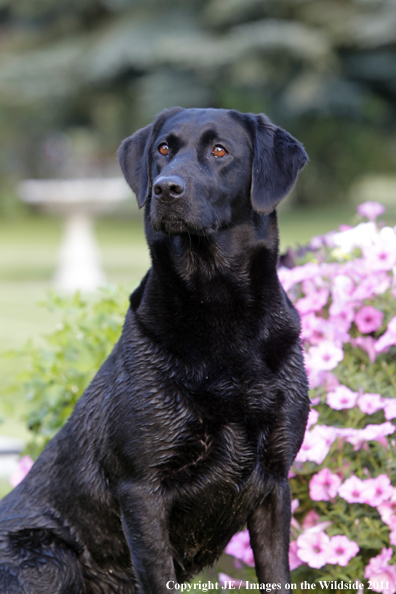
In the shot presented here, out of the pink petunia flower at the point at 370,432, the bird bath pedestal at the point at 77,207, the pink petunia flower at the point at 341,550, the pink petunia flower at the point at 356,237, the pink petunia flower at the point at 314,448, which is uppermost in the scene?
the bird bath pedestal at the point at 77,207

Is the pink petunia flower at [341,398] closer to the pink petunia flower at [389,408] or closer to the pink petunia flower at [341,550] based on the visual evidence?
the pink petunia flower at [389,408]

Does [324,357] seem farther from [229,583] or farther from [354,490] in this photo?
[229,583]

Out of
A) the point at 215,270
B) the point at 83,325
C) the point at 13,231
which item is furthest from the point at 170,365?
the point at 13,231

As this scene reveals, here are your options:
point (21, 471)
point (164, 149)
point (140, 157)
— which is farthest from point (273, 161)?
point (21, 471)

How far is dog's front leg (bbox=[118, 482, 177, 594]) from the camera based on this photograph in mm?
2303

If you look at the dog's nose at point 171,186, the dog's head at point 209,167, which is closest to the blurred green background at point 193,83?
the dog's head at point 209,167

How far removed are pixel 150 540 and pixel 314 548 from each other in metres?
0.74

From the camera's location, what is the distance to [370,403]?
2877 mm

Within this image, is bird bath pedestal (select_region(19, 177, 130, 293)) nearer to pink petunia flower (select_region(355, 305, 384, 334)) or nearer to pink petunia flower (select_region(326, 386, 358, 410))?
pink petunia flower (select_region(355, 305, 384, 334))

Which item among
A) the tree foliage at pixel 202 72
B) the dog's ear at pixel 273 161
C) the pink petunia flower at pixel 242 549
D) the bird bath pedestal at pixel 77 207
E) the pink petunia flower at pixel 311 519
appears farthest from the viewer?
the tree foliage at pixel 202 72

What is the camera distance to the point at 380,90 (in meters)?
26.4

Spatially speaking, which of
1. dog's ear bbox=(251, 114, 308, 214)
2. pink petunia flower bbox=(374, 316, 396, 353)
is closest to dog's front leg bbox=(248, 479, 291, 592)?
pink petunia flower bbox=(374, 316, 396, 353)

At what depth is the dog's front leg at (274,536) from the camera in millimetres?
2453

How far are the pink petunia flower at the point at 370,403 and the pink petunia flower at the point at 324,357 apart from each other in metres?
0.17
